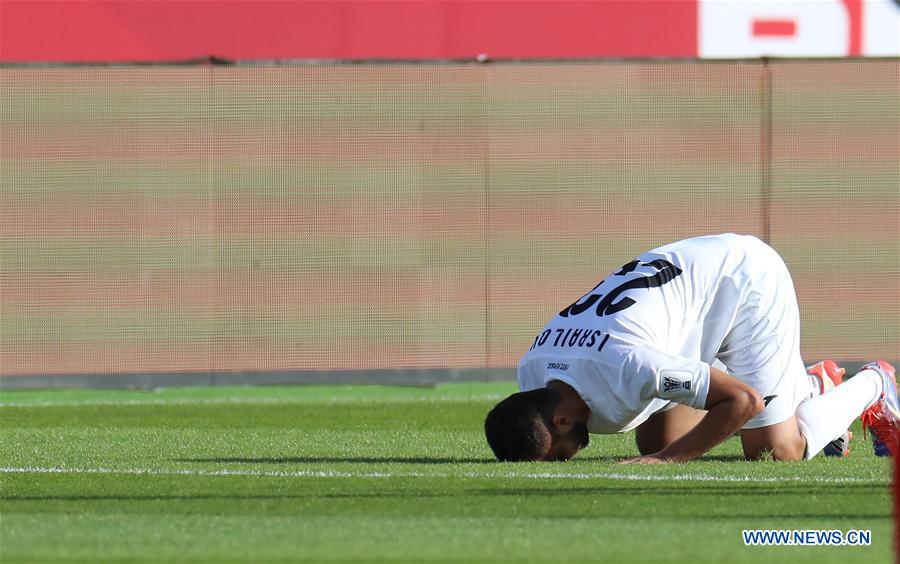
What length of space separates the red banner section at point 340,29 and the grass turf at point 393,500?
24.9ft

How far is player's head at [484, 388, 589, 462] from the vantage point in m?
7.46

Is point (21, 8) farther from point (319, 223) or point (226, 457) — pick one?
point (226, 457)

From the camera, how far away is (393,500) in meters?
6.72

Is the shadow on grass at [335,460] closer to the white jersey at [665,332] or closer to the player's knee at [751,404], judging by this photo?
the white jersey at [665,332]

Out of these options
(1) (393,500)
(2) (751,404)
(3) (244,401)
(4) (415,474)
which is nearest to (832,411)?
(2) (751,404)

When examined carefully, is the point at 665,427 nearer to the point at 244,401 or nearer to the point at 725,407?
the point at 725,407

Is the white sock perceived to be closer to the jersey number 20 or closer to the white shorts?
the white shorts

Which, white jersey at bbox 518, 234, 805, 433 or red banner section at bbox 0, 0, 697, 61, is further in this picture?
red banner section at bbox 0, 0, 697, 61

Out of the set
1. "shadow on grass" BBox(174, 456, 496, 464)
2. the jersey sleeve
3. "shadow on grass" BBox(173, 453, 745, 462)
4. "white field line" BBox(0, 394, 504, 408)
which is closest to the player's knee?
the jersey sleeve

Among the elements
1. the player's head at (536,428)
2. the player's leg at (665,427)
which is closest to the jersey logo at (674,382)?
the player's head at (536,428)

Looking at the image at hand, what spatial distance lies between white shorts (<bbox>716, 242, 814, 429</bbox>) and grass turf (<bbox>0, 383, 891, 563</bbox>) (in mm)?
337

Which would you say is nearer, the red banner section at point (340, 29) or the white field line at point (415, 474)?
the white field line at point (415, 474)

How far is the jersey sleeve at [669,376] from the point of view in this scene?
24.0 feet

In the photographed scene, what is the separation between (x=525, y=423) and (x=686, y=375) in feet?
2.35
